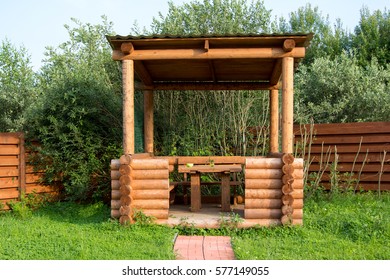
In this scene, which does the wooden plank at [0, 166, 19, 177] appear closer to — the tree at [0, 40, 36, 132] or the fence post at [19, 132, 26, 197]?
the fence post at [19, 132, 26, 197]

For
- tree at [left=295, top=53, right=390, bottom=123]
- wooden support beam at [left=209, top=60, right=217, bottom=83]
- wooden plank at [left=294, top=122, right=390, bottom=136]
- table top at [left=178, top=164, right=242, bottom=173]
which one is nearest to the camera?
table top at [left=178, top=164, right=242, bottom=173]

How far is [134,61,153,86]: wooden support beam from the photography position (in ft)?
27.7

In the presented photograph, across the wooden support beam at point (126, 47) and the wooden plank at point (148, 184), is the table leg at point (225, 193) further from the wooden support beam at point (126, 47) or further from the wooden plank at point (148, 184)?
the wooden support beam at point (126, 47)

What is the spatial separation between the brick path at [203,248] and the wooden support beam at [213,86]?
3.79m

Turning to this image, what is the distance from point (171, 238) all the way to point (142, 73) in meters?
3.69

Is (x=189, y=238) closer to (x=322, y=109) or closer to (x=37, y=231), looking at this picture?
(x=37, y=231)

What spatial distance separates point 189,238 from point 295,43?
139 inches

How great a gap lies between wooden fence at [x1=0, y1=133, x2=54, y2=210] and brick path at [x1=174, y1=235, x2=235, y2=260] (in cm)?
423

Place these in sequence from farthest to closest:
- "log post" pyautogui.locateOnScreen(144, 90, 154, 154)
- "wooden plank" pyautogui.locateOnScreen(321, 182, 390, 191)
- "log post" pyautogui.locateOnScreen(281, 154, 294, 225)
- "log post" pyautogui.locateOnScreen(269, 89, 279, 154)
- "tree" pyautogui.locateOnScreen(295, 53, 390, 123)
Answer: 1. "tree" pyautogui.locateOnScreen(295, 53, 390, 123)
2. "wooden plank" pyautogui.locateOnScreen(321, 182, 390, 191)
3. "log post" pyautogui.locateOnScreen(144, 90, 154, 154)
4. "log post" pyautogui.locateOnScreen(269, 89, 279, 154)
5. "log post" pyautogui.locateOnScreen(281, 154, 294, 225)

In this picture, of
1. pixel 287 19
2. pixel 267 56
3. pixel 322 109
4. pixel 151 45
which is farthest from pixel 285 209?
pixel 287 19

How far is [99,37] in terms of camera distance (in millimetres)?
14586

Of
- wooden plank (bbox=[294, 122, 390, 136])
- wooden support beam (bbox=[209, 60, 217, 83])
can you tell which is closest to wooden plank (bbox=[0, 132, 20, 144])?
wooden support beam (bbox=[209, 60, 217, 83])

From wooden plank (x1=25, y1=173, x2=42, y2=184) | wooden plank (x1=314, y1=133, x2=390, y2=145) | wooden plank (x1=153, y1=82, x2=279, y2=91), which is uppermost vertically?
wooden plank (x1=153, y1=82, x2=279, y2=91)

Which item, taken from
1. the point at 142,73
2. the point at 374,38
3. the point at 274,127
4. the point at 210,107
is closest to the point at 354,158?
the point at 274,127
